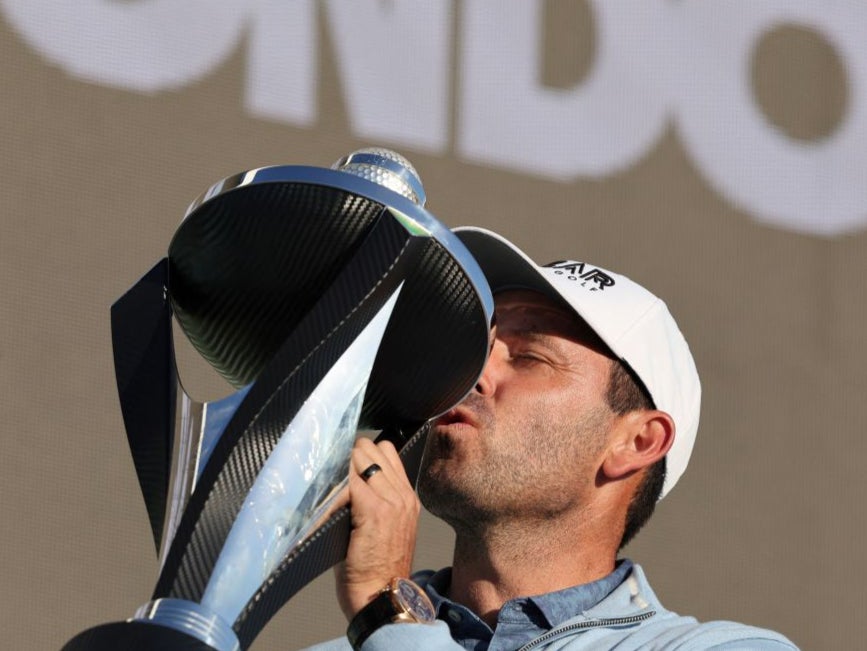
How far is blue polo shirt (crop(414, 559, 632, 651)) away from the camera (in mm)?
1494

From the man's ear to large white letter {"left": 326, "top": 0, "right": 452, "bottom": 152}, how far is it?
0.91 meters

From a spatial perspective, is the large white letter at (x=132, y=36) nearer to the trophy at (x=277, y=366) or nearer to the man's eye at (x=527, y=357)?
the man's eye at (x=527, y=357)

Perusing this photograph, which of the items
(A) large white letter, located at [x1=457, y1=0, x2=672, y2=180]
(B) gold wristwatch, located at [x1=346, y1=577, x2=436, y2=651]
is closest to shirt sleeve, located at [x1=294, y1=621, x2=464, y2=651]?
(B) gold wristwatch, located at [x1=346, y1=577, x2=436, y2=651]

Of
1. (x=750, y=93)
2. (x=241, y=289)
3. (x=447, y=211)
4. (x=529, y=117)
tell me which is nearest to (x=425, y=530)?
(x=447, y=211)

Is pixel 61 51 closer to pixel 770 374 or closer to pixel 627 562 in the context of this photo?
pixel 627 562

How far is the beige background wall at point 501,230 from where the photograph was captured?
2107mm

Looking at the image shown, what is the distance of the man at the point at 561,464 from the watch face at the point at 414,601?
0.22 meters

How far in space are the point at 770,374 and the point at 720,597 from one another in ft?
1.36

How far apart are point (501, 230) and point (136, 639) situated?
1722 millimetres

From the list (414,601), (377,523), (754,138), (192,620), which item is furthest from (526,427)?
(754,138)

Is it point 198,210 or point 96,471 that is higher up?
point 198,210

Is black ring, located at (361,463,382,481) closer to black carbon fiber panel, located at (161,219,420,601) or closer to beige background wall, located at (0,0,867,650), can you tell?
black carbon fiber panel, located at (161,219,420,601)

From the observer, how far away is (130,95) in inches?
88.6

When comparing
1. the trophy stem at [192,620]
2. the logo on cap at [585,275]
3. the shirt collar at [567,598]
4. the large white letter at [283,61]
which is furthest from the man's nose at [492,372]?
the large white letter at [283,61]
